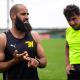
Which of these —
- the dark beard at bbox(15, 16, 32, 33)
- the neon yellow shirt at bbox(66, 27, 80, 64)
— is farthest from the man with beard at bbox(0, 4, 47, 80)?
the neon yellow shirt at bbox(66, 27, 80, 64)

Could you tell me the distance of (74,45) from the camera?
6184 mm

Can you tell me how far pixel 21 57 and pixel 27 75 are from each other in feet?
1.01

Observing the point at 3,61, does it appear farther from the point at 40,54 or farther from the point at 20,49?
the point at 40,54

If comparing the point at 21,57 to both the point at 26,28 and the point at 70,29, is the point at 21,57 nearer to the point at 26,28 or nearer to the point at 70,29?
the point at 26,28

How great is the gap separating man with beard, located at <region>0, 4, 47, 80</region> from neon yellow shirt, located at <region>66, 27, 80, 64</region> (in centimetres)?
69

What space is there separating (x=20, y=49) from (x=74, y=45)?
1.00 meters

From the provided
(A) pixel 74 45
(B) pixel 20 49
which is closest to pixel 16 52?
(B) pixel 20 49

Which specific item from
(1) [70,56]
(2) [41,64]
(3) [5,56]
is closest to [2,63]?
(3) [5,56]

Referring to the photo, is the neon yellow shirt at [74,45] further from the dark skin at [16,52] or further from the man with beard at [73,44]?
the dark skin at [16,52]

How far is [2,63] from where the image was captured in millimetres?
5469

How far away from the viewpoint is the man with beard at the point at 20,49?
544 cm

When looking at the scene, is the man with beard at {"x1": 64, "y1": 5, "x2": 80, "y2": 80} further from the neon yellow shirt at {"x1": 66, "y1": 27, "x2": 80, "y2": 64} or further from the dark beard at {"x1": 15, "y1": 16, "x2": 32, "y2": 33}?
the dark beard at {"x1": 15, "y1": 16, "x2": 32, "y2": 33}

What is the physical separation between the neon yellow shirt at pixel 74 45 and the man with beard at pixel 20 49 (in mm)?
693

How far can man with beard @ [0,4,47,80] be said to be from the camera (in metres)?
5.44
